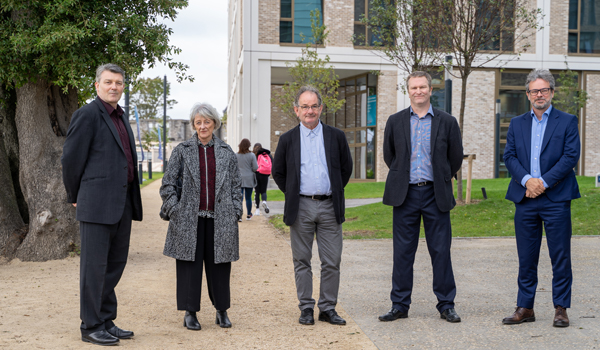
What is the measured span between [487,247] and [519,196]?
4508 mm

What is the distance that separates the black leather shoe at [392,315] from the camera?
5.03 m

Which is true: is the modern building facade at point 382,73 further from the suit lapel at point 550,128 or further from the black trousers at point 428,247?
Answer: the suit lapel at point 550,128

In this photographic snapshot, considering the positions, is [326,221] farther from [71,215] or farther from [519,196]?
[71,215]

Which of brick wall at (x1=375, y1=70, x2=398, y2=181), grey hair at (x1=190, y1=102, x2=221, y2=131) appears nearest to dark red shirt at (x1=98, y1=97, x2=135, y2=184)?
grey hair at (x1=190, y1=102, x2=221, y2=131)

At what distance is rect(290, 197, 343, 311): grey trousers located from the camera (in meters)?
5.08

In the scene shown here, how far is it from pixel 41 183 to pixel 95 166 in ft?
13.5

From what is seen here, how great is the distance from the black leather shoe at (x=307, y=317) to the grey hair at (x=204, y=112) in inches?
68.7

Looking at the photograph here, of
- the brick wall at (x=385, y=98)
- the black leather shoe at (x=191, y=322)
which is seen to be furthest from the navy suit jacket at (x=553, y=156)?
the brick wall at (x=385, y=98)

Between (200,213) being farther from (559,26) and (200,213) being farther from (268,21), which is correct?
(559,26)

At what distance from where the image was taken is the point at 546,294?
5.96 m

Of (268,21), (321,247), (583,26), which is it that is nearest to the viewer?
(321,247)

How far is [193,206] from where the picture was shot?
189 inches

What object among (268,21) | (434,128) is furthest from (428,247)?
(268,21)

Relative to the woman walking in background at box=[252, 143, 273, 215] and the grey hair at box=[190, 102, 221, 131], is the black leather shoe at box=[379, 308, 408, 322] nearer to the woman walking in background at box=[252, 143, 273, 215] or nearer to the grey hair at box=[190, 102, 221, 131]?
the grey hair at box=[190, 102, 221, 131]
